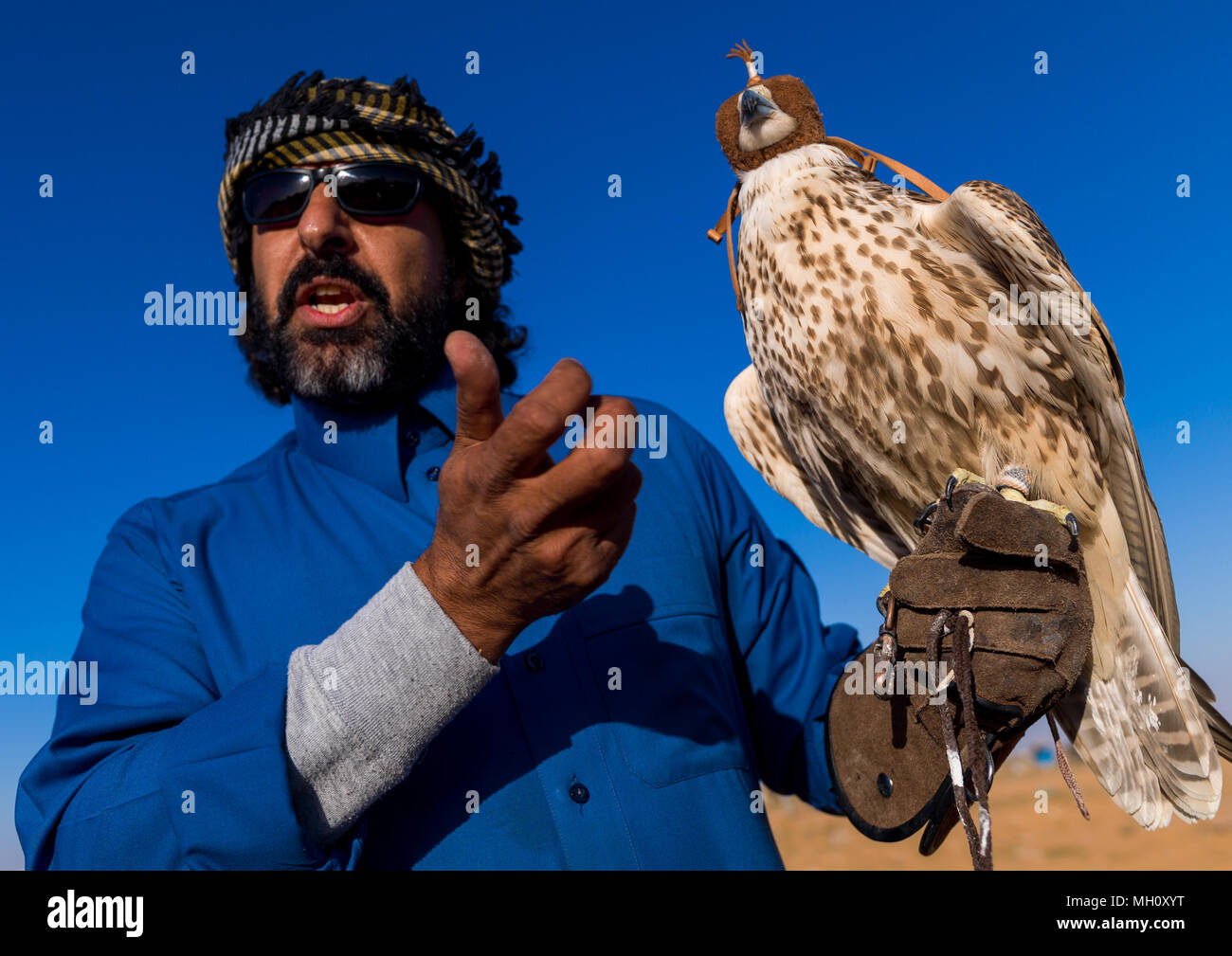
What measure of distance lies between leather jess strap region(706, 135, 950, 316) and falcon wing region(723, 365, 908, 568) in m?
0.47

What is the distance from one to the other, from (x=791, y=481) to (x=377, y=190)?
1834 mm

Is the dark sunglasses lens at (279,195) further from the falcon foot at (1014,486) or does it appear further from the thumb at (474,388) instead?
the falcon foot at (1014,486)

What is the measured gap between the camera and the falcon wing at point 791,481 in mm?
3324

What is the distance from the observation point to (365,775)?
1.71 metres

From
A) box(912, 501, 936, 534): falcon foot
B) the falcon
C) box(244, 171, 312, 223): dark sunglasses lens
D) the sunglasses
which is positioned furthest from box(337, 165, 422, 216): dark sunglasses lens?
box(912, 501, 936, 534): falcon foot

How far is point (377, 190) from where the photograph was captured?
9.03 feet

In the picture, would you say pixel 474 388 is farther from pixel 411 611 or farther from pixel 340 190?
pixel 340 190

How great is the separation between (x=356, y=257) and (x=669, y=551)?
131 centimetres

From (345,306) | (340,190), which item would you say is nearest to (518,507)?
(345,306)

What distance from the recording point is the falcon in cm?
259

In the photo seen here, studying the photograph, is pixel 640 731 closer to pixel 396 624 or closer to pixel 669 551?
pixel 669 551

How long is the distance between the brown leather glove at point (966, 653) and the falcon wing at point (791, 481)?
99 cm

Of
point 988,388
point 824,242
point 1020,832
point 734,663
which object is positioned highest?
point 824,242
